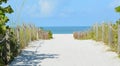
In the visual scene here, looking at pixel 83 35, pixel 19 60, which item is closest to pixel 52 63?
pixel 19 60

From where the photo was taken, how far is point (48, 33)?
43688 mm

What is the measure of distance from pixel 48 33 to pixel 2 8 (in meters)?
28.2

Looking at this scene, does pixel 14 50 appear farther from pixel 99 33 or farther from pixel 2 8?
pixel 99 33

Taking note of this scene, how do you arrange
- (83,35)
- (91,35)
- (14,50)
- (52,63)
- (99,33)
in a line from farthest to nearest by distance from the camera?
(83,35), (91,35), (99,33), (14,50), (52,63)

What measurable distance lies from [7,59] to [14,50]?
268cm

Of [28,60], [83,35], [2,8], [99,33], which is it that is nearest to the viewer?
[2,8]

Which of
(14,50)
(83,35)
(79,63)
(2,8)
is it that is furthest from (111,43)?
(83,35)

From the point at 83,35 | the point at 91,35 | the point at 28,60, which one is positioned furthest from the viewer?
the point at 83,35

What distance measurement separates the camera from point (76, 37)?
44.1 m

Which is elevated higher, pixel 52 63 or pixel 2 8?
pixel 2 8

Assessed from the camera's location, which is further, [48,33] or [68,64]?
[48,33]

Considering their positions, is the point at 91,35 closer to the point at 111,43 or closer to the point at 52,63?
the point at 111,43

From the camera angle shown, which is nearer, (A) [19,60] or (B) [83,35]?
(A) [19,60]

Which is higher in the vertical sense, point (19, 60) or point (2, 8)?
point (2, 8)
